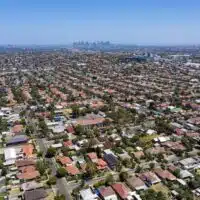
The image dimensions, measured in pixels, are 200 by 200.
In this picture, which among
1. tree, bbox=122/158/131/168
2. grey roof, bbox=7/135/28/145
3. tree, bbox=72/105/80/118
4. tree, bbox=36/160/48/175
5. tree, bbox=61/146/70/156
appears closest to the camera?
tree, bbox=36/160/48/175

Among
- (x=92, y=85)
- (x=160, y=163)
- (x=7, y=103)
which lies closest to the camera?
(x=160, y=163)

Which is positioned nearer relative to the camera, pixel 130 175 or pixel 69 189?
pixel 69 189

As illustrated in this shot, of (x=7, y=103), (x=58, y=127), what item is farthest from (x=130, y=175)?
(x=7, y=103)

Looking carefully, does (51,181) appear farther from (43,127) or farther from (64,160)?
(43,127)

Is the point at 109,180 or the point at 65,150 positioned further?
the point at 65,150

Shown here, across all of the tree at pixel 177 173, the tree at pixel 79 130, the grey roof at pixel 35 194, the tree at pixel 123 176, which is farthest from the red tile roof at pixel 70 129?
the tree at pixel 177 173

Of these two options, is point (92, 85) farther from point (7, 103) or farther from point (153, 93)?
point (7, 103)

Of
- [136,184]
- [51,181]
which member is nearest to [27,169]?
[51,181]

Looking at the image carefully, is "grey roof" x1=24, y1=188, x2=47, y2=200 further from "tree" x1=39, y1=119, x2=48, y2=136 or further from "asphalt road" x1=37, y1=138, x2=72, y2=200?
"tree" x1=39, y1=119, x2=48, y2=136

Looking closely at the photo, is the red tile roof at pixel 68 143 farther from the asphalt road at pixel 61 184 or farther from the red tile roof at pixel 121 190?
the red tile roof at pixel 121 190

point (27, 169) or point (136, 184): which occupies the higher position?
point (27, 169)

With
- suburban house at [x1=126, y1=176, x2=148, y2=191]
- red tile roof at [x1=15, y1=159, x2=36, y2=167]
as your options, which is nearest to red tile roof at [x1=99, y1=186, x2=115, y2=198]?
suburban house at [x1=126, y1=176, x2=148, y2=191]
